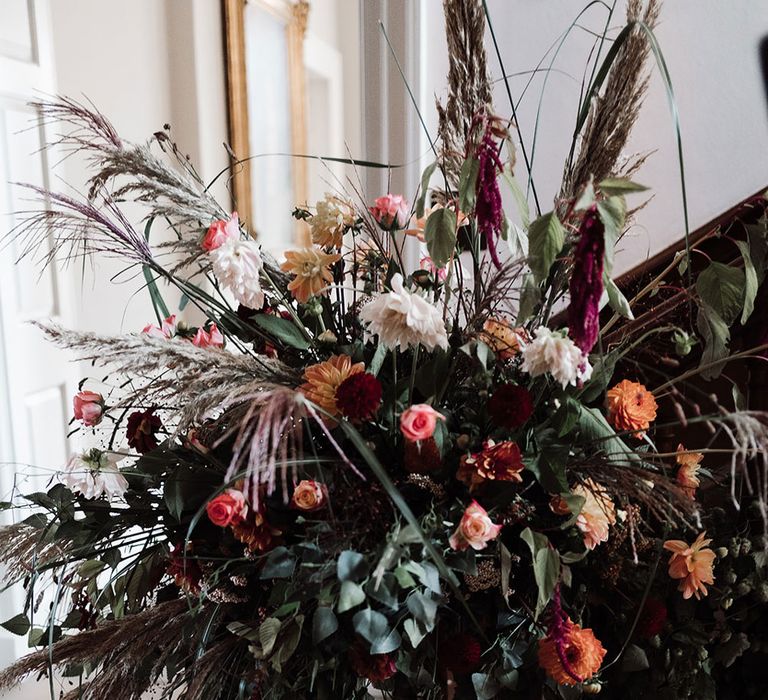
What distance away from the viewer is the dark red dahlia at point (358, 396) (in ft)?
1.90

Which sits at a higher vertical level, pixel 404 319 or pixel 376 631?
pixel 404 319

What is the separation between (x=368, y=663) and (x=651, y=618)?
0.27 meters

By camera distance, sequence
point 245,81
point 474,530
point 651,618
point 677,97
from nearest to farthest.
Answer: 1. point 474,530
2. point 651,618
3. point 677,97
4. point 245,81

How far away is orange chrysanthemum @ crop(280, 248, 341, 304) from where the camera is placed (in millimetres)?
675

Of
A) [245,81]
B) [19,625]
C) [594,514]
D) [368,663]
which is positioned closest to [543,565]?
[594,514]

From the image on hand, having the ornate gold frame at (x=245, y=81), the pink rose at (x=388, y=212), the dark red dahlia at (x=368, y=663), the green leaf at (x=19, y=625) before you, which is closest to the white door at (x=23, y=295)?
the ornate gold frame at (x=245, y=81)

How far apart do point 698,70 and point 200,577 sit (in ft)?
3.66

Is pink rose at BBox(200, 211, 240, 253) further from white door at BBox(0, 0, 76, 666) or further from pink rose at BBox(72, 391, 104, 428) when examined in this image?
white door at BBox(0, 0, 76, 666)

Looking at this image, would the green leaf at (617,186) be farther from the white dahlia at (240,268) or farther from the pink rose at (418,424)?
the white dahlia at (240,268)

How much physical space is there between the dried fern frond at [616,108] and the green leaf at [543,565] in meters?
0.30

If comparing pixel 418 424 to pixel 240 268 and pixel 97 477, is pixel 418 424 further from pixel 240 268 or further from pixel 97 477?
pixel 97 477

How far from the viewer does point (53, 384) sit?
79.6 inches

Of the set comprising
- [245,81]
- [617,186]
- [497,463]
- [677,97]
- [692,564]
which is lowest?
[692,564]

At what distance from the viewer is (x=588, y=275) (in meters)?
0.46
